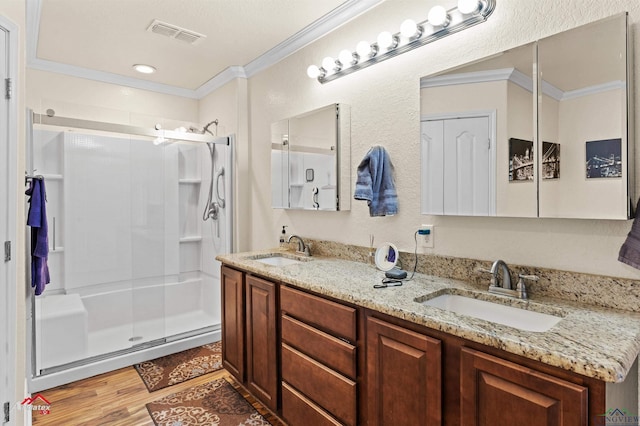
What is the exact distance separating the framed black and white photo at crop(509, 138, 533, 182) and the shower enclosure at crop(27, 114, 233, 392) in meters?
2.53

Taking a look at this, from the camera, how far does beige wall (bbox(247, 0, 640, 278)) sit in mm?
1434

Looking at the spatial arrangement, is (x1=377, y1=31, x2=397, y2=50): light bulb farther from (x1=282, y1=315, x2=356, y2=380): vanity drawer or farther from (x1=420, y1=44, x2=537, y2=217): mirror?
(x1=282, y1=315, x2=356, y2=380): vanity drawer

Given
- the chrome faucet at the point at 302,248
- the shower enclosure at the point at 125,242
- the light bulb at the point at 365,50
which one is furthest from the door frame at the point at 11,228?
the light bulb at the point at 365,50

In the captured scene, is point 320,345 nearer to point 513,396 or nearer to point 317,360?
point 317,360

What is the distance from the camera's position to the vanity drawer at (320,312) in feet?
5.18

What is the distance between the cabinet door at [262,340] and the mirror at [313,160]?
74 centimetres

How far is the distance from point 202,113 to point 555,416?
13.5 feet

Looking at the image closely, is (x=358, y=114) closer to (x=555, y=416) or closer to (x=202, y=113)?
(x=555, y=416)

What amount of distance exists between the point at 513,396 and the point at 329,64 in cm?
211

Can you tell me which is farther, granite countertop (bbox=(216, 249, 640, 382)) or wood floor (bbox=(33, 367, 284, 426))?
wood floor (bbox=(33, 367, 284, 426))

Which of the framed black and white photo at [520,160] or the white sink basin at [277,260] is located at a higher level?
the framed black and white photo at [520,160]

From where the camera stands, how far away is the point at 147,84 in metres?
3.83

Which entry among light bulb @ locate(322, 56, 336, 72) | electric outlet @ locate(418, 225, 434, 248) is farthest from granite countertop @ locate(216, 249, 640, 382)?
light bulb @ locate(322, 56, 336, 72)

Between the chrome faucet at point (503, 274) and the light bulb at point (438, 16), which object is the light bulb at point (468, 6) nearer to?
the light bulb at point (438, 16)
